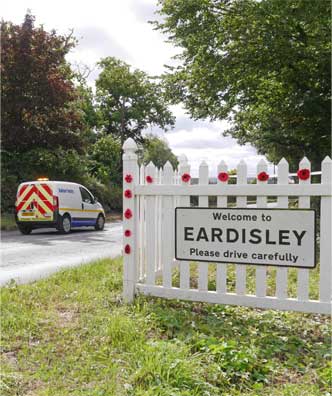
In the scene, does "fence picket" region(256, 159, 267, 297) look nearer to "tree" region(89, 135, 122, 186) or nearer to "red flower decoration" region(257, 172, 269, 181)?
"red flower decoration" region(257, 172, 269, 181)

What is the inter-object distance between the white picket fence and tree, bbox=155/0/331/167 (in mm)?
7484

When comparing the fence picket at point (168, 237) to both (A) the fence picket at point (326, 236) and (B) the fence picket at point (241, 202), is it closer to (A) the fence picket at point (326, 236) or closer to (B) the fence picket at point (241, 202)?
(B) the fence picket at point (241, 202)

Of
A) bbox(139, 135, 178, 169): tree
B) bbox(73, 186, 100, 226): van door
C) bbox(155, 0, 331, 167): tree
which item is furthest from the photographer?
bbox(139, 135, 178, 169): tree

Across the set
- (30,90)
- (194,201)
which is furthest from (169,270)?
(30,90)

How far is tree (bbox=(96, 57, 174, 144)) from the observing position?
3628 centimetres

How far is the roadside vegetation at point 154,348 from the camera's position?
A: 257 cm

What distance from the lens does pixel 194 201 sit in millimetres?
4562

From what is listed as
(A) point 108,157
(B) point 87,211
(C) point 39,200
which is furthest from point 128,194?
(A) point 108,157

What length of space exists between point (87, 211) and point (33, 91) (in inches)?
305

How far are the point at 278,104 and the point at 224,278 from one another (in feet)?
35.0

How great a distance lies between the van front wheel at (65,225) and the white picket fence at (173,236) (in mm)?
9022

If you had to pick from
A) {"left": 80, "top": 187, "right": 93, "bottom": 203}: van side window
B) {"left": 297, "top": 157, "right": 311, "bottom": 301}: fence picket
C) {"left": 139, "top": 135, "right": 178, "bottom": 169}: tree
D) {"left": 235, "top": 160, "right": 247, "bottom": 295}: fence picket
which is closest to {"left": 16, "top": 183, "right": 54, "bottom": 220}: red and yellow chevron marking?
{"left": 80, "top": 187, "right": 93, "bottom": 203}: van side window

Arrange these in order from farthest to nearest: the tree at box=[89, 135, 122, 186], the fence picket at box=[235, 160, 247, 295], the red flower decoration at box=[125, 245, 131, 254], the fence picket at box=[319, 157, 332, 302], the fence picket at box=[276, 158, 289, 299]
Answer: the tree at box=[89, 135, 122, 186], the red flower decoration at box=[125, 245, 131, 254], the fence picket at box=[235, 160, 247, 295], the fence picket at box=[276, 158, 289, 299], the fence picket at box=[319, 157, 332, 302]

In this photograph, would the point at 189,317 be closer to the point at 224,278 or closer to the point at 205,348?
the point at 224,278
